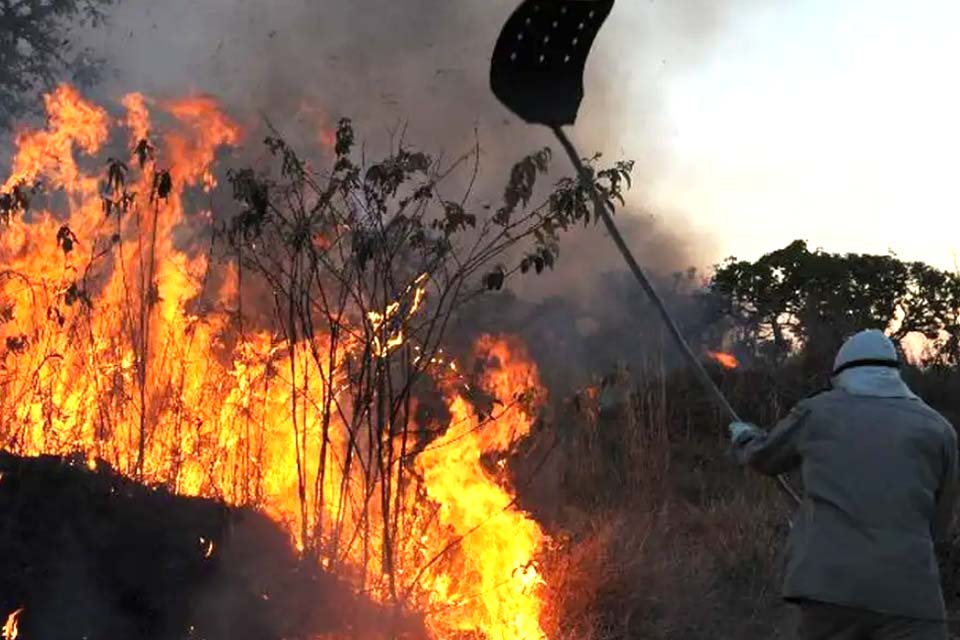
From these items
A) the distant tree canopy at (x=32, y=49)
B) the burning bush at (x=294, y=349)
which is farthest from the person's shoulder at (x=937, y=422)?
the distant tree canopy at (x=32, y=49)

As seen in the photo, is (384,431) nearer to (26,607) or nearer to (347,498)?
(347,498)

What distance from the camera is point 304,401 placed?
19.1 feet

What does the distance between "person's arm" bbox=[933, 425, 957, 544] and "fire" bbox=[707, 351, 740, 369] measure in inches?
390

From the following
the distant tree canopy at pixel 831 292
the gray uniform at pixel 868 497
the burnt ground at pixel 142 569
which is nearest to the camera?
the gray uniform at pixel 868 497

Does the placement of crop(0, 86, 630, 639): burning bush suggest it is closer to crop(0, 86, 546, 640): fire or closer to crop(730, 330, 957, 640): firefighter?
crop(0, 86, 546, 640): fire

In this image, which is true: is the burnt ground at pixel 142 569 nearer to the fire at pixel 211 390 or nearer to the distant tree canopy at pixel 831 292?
the fire at pixel 211 390

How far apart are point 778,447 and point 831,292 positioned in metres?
14.0

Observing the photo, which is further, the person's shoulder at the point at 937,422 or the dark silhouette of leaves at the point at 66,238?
the dark silhouette of leaves at the point at 66,238

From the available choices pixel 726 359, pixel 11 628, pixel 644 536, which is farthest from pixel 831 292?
pixel 11 628

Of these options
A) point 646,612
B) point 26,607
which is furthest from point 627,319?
point 26,607

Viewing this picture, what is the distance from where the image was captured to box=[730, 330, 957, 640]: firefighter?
129 inches

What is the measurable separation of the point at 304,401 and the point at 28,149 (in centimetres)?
238

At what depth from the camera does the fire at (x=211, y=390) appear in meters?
5.53

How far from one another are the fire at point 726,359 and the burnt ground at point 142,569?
363 inches
